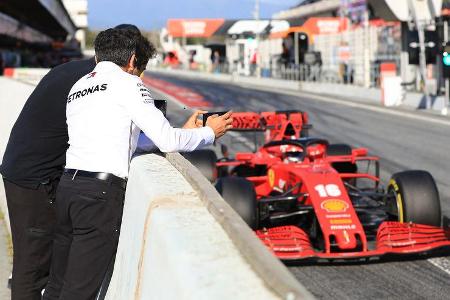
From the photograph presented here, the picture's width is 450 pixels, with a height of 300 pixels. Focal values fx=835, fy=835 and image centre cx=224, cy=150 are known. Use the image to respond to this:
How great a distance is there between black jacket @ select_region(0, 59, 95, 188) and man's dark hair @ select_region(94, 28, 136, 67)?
16.0 inches

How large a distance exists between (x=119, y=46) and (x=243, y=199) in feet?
11.5

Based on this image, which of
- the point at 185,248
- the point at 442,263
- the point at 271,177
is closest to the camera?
the point at 185,248

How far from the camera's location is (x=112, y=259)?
367 cm

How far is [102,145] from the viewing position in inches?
141

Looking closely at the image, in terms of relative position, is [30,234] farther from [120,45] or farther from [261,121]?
[261,121]

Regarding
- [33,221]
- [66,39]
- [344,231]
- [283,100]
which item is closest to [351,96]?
[283,100]

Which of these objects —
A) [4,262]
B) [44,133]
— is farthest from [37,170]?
[4,262]

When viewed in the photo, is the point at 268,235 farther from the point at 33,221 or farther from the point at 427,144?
the point at 427,144

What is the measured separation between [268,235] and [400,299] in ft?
4.38

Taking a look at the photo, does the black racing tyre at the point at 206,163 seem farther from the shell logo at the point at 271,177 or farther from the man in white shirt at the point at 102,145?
the man in white shirt at the point at 102,145

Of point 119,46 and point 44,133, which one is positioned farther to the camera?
point 44,133

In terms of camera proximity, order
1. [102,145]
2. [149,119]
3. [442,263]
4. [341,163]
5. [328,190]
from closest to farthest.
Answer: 1. [149,119]
2. [102,145]
3. [442,263]
4. [328,190]
5. [341,163]

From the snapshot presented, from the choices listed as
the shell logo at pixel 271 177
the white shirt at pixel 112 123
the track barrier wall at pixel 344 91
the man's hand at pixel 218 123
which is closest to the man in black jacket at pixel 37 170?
the white shirt at pixel 112 123

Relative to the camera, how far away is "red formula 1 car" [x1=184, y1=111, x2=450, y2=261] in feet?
21.2
